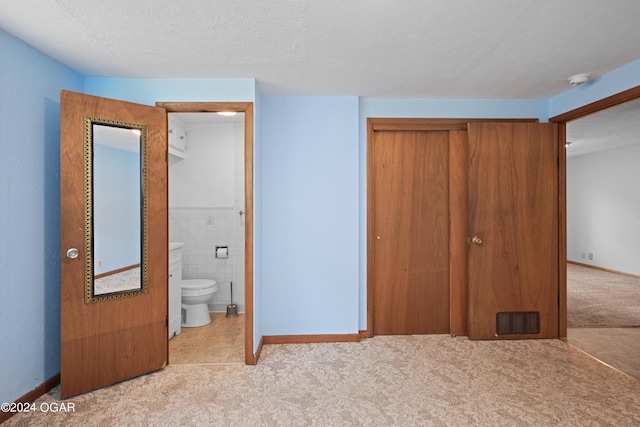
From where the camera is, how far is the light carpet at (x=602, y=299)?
3635 millimetres

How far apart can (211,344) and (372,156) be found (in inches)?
90.3

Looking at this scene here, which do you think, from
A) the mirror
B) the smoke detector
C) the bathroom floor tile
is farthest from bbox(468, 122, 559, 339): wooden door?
the mirror

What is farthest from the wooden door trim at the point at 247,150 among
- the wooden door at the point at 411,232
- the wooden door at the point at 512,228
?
the wooden door at the point at 512,228

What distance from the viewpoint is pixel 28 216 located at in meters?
2.08

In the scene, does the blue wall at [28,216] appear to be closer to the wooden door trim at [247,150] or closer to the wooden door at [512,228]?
the wooden door trim at [247,150]

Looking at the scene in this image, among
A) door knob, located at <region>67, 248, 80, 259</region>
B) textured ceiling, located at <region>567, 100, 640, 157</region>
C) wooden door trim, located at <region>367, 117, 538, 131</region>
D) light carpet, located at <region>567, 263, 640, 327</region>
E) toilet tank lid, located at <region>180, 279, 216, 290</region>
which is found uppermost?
textured ceiling, located at <region>567, 100, 640, 157</region>

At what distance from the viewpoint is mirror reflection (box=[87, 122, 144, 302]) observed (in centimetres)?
224

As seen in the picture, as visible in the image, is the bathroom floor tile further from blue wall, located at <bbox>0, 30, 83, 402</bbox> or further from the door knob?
the door knob

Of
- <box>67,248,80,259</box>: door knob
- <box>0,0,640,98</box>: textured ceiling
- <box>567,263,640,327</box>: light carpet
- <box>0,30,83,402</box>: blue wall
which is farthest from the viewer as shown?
<box>567,263,640,327</box>: light carpet

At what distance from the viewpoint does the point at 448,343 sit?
2988mm

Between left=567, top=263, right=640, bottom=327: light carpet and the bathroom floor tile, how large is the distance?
11.4ft

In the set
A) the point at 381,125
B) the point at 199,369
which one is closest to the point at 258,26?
the point at 381,125

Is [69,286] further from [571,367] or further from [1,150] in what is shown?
[571,367]

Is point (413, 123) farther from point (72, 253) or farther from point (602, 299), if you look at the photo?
point (602, 299)
